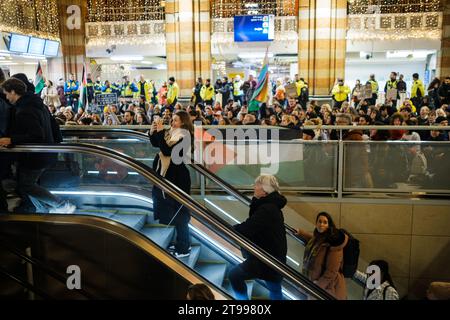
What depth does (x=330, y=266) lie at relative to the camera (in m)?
5.96

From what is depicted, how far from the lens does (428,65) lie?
71.6 ft

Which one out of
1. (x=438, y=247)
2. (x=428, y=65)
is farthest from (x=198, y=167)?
(x=428, y=65)

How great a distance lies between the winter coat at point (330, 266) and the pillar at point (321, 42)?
596 inches

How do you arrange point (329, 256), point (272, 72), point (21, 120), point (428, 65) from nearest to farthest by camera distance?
point (21, 120), point (329, 256), point (428, 65), point (272, 72)

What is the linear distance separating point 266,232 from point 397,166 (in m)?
3.51

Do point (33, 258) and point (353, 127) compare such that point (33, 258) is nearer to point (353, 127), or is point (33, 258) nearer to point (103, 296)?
point (103, 296)

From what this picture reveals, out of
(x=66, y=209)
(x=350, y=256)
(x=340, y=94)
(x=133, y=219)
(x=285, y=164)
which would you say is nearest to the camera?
(x=66, y=209)

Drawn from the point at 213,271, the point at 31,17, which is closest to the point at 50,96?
the point at 31,17

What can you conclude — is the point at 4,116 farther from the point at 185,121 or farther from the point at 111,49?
the point at 111,49

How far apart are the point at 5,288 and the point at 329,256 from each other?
3742mm

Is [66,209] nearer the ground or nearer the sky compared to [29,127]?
nearer the ground

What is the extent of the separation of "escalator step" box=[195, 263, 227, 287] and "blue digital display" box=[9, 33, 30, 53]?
15.6m

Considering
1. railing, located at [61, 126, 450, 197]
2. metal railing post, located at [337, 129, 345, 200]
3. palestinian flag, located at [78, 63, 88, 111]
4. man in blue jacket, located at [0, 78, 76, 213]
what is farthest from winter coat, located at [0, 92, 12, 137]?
palestinian flag, located at [78, 63, 88, 111]

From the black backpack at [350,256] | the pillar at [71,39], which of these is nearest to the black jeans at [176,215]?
the black backpack at [350,256]
